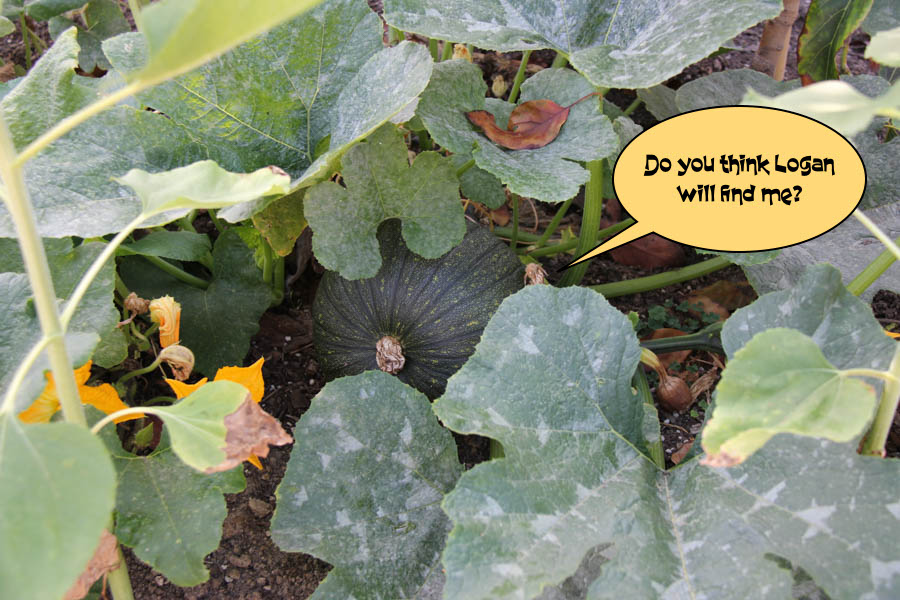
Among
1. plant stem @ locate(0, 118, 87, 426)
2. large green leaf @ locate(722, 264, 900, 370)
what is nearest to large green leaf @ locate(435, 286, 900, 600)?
large green leaf @ locate(722, 264, 900, 370)

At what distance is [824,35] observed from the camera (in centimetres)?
153

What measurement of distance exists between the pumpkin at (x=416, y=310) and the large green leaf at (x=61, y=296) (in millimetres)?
413

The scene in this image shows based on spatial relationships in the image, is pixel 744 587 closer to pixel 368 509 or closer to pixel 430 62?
pixel 368 509

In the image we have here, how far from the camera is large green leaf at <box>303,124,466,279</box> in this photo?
4.13 feet

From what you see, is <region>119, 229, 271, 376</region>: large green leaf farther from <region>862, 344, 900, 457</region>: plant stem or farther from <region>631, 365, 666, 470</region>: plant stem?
<region>862, 344, 900, 457</region>: plant stem

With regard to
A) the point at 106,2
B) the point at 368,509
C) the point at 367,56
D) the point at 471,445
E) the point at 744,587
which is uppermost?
the point at 367,56

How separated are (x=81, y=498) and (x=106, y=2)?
1.75 metres

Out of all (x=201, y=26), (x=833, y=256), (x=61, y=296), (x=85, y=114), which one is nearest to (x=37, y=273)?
(x=85, y=114)

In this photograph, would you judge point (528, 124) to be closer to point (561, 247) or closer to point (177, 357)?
point (561, 247)

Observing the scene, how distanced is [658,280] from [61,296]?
118 cm

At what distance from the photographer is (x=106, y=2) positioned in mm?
1966

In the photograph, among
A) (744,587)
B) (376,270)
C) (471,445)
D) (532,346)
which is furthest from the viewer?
(471,445)

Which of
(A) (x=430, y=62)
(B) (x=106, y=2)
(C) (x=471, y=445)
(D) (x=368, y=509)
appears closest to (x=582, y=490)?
(D) (x=368, y=509)

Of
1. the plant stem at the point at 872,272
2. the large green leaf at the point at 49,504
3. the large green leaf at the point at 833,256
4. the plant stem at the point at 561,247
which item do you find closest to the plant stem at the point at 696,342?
the large green leaf at the point at 833,256
